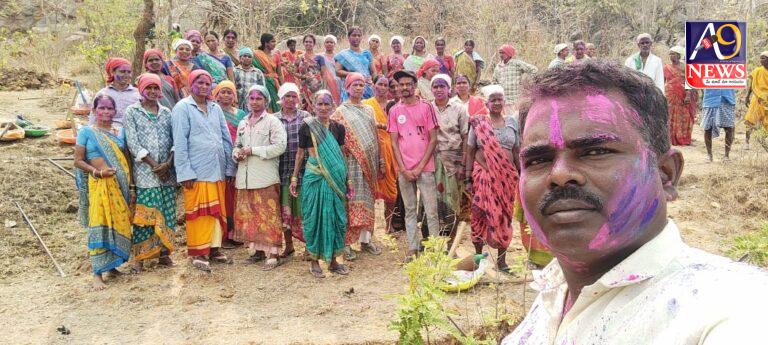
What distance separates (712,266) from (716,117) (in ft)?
29.3

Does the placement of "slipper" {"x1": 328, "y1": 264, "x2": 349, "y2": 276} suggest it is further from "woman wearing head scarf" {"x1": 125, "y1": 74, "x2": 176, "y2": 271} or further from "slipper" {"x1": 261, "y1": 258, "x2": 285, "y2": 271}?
"woman wearing head scarf" {"x1": 125, "y1": 74, "x2": 176, "y2": 271}

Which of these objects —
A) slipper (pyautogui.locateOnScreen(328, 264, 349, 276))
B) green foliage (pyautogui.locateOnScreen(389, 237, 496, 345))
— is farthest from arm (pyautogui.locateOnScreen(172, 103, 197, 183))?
green foliage (pyautogui.locateOnScreen(389, 237, 496, 345))

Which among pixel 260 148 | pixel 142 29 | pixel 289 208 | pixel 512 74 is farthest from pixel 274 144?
pixel 512 74

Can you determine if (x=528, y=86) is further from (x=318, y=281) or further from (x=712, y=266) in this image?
(x=318, y=281)

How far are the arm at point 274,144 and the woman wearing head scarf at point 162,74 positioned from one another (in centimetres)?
137

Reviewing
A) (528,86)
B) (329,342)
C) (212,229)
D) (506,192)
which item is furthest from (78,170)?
(528,86)

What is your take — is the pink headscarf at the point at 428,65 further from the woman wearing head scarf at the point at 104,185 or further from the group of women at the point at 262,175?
the woman wearing head scarf at the point at 104,185

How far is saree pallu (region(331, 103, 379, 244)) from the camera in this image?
538 centimetres

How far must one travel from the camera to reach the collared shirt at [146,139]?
16.3 ft

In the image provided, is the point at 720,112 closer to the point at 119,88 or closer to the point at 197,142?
the point at 197,142

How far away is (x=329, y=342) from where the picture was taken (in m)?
3.96

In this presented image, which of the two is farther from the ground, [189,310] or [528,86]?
[528,86]

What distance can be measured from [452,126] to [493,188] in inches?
28.4

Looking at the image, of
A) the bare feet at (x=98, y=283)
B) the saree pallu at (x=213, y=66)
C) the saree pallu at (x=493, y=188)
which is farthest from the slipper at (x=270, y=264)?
the saree pallu at (x=213, y=66)
